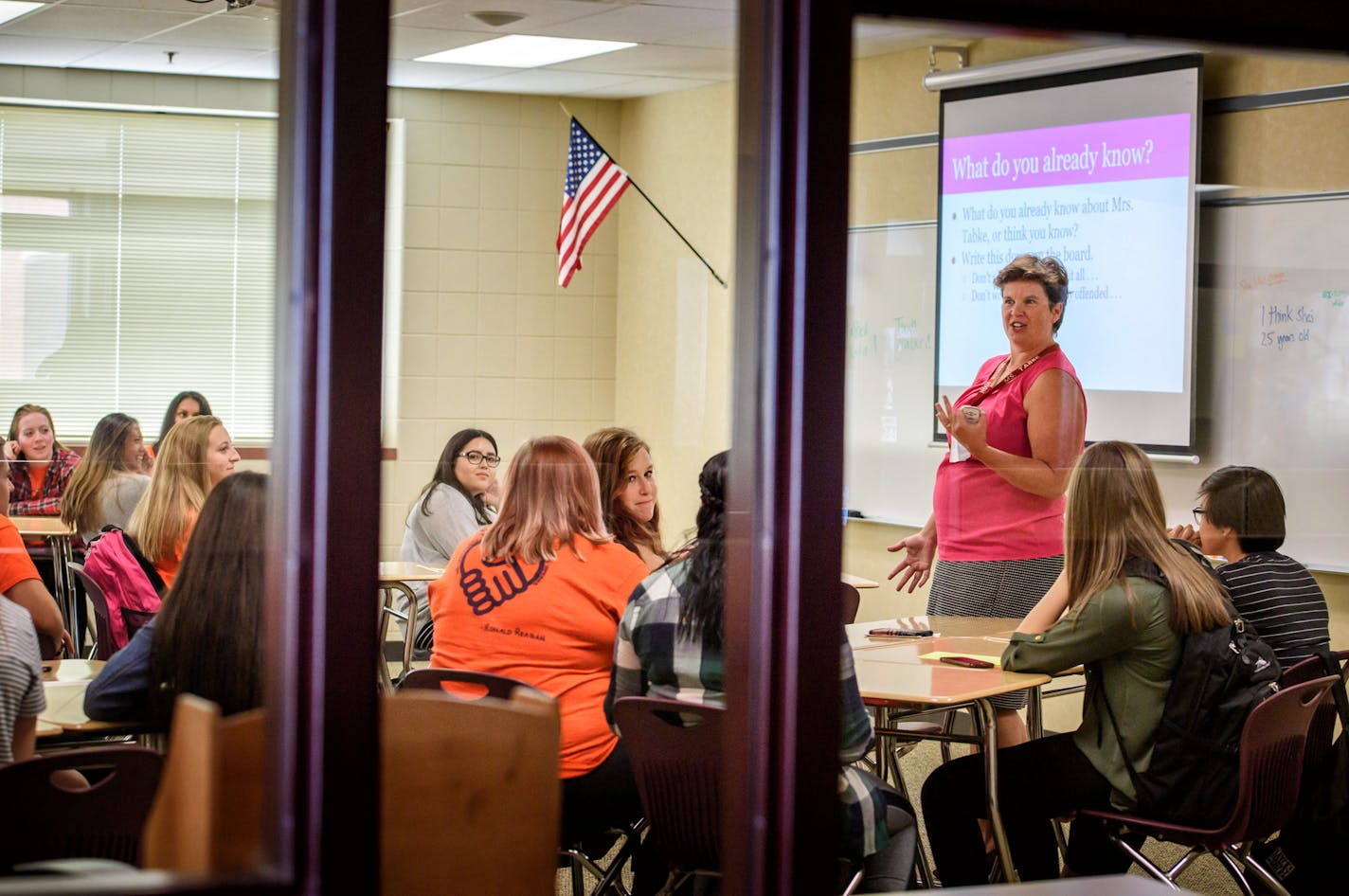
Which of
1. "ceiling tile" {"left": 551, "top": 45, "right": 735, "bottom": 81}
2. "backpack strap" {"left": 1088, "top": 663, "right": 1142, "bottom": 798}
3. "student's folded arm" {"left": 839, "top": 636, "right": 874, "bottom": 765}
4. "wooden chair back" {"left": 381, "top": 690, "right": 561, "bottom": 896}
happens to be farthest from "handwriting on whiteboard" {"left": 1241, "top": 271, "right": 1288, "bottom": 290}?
"wooden chair back" {"left": 381, "top": 690, "right": 561, "bottom": 896}

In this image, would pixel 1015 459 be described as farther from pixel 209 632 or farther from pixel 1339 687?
pixel 209 632

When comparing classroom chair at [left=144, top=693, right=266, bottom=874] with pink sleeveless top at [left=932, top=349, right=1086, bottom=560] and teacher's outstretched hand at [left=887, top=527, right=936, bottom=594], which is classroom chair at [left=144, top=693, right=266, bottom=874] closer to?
teacher's outstretched hand at [left=887, top=527, right=936, bottom=594]

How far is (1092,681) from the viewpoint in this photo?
3.17m

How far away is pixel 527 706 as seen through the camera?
2.09 m

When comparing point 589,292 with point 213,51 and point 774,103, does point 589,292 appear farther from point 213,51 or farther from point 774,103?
point 774,103

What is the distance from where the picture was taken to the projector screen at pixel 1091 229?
339cm

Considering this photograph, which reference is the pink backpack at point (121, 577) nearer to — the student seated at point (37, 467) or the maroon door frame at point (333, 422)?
the student seated at point (37, 467)

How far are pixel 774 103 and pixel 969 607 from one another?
2.27 meters

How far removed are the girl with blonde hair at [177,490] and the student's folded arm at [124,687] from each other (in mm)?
172

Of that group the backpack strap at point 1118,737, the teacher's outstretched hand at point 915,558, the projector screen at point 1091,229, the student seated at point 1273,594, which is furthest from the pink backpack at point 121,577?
the student seated at point 1273,594

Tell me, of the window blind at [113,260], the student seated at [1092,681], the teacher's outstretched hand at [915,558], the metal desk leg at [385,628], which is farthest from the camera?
the teacher's outstretched hand at [915,558]

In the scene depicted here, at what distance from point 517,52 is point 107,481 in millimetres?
1154

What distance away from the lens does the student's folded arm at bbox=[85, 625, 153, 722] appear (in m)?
2.23

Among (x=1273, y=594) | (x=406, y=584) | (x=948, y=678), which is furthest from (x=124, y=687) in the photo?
(x=1273, y=594)
